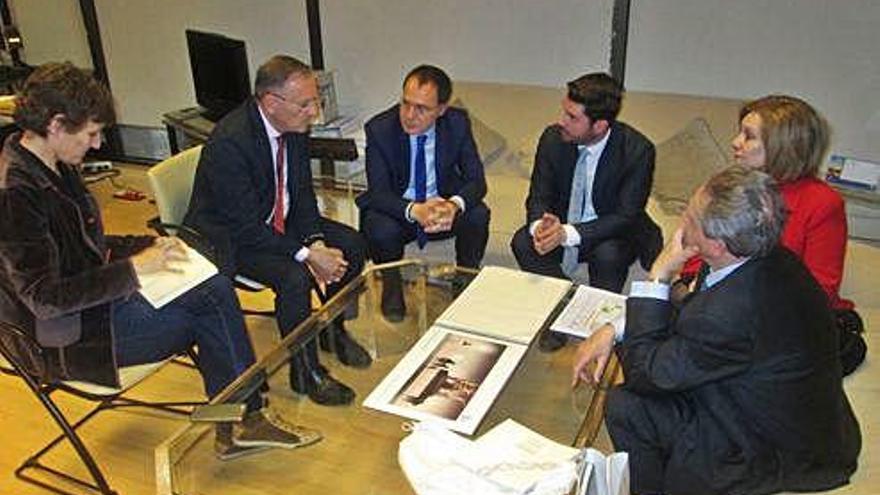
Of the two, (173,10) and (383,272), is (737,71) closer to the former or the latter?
(383,272)

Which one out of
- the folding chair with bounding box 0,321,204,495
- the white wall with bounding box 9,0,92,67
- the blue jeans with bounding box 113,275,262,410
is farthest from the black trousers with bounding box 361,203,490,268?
the white wall with bounding box 9,0,92,67

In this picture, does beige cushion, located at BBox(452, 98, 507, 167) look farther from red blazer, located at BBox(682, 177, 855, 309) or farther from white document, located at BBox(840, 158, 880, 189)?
red blazer, located at BBox(682, 177, 855, 309)

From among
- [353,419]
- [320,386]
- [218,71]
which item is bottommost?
[353,419]

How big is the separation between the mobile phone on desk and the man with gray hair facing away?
3.20ft

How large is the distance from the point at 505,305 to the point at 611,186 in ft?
2.54

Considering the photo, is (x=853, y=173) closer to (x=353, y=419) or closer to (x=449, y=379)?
(x=449, y=379)

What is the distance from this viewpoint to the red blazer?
233 cm

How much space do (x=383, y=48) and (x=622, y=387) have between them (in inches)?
108

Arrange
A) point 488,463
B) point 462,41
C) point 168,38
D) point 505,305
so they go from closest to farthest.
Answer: point 488,463 < point 505,305 < point 462,41 < point 168,38

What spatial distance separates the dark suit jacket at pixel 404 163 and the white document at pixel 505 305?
0.60 meters

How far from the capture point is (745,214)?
1.78 metres

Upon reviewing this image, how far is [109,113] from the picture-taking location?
2168 millimetres

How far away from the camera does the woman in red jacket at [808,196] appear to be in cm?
233

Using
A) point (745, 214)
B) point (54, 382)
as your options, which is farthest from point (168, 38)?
point (745, 214)
